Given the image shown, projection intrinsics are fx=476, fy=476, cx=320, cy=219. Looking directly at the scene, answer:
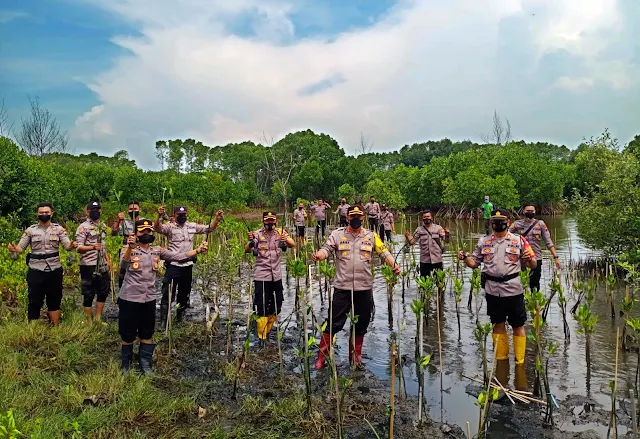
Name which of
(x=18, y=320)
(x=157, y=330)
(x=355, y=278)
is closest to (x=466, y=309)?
(x=355, y=278)

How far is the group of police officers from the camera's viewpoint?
18.4 feet

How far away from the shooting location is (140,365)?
5.66 m

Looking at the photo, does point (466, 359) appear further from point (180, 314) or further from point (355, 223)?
point (180, 314)

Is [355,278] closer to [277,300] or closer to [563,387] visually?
[277,300]

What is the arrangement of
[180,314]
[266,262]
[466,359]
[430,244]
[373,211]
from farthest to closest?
1. [373,211]
2. [430,244]
3. [180,314]
4. [266,262]
5. [466,359]

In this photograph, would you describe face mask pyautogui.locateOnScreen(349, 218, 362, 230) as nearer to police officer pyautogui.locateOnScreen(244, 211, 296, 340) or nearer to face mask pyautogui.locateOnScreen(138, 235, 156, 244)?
police officer pyautogui.locateOnScreen(244, 211, 296, 340)

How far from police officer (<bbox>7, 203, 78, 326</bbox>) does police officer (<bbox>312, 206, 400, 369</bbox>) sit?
379 centimetres

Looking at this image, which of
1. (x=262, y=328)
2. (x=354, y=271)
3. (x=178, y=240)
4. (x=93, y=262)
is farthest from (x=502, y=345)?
(x=93, y=262)

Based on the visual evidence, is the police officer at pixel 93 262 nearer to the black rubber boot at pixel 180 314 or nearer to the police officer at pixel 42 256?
the police officer at pixel 42 256

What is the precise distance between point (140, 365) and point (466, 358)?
168 inches

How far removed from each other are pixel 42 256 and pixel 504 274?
611 centimetres

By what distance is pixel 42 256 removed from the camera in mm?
6570

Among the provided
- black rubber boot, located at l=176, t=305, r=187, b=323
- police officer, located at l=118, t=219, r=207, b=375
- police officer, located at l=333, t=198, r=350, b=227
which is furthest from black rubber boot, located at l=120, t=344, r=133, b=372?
police officer, located at l=333, t=198, r=350, b=227

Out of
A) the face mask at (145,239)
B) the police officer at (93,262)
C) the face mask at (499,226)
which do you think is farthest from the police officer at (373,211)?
the face mask at (145,239)
